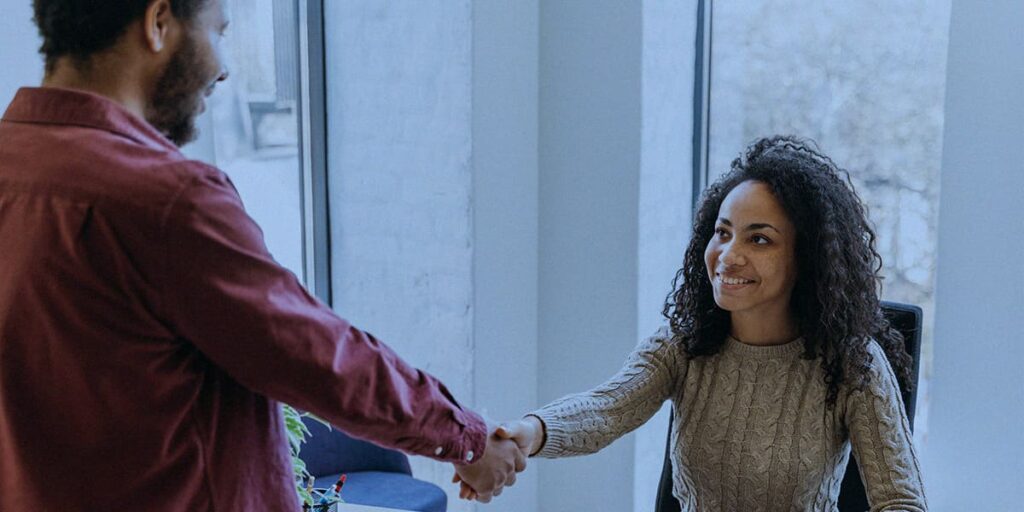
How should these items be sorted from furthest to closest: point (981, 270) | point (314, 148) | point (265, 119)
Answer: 1. point (314, 148)
2. point (265, 119)
3. point (981, 270)

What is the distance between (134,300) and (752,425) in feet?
3.59

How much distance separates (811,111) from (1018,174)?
2.24 feet

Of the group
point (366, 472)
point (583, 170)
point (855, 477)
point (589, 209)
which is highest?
point (583, 170)

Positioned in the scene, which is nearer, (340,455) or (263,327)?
(263,327)

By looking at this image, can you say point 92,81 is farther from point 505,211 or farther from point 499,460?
point 505,211

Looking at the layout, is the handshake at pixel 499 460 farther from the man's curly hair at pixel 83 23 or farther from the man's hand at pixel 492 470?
the man's curly hair at pixel 83 23

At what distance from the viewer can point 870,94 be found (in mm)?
3072

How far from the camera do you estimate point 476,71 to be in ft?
9.16

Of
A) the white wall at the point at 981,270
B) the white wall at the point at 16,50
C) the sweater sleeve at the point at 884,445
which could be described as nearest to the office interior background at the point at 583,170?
the white wall at the point at 981,270

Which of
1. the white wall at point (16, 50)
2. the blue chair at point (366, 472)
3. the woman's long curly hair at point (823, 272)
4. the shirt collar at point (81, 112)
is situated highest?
the white wall at point (16, 50)

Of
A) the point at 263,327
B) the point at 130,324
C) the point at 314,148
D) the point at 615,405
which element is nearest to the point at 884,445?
the point at 615,405

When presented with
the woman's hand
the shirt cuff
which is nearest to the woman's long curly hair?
the woman's hand

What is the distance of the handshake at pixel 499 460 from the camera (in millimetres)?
1767

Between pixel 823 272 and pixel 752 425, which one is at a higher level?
pixel 823 272
